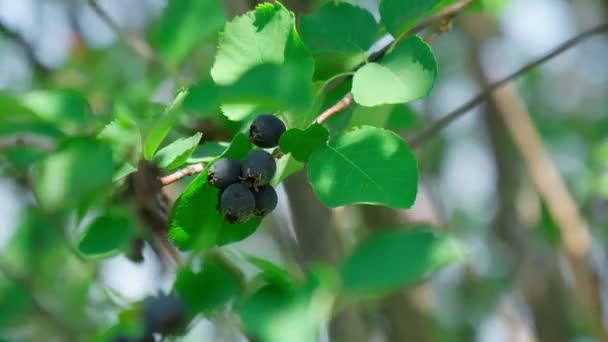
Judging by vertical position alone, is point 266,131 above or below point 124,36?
above

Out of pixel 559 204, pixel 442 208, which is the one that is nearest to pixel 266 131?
pixel 559 204

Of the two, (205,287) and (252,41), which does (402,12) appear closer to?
(252,41)

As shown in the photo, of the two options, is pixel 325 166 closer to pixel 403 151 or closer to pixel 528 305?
pixel 403 151

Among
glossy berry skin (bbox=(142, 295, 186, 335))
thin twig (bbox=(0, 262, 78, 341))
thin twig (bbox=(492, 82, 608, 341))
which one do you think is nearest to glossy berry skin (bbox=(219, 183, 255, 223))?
glossy berry skin (bbox=(142, 295, 186, 335))

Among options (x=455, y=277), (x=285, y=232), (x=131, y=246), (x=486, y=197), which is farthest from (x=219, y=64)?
(x=486, y=197)

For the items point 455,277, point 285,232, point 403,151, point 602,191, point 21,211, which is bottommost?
point 455,277

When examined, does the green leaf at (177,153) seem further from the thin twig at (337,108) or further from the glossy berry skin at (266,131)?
the thin twig at (337,108)

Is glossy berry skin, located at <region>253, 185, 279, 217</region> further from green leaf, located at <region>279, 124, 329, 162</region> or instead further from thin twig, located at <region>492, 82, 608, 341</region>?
thin twig, located at <region>492, 82, 608, 341</region>
